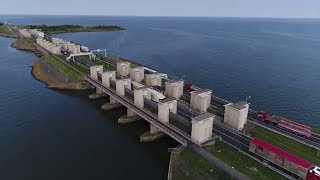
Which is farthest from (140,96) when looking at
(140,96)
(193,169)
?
(193,169)

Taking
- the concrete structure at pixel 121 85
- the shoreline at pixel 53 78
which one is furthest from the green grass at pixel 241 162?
the shoreline at pixel 53 78

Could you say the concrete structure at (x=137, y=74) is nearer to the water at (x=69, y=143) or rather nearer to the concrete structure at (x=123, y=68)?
the concrete structure at (x=123, y=68)

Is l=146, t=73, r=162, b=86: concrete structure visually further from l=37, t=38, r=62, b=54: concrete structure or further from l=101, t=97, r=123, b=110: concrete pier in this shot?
l=37, t=38, r=62, b=54: concrete structure

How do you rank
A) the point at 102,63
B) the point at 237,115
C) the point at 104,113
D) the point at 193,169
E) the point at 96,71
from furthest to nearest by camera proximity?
the point at 102,63 → the point at 96,71 → the point at 104,113 → the point at 237,115 → the point at 193,169

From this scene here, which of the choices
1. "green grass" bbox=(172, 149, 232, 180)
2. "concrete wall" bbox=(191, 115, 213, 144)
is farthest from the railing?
"green grass" bbox=(172, 149, 232, 180)

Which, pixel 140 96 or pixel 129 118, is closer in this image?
pixel 140 96

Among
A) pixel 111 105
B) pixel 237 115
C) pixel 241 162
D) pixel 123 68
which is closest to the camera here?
pixel 241 162

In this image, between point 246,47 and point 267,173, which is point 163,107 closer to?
point 267,173

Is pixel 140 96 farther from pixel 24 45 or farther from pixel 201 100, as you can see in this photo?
pixel 24 45
